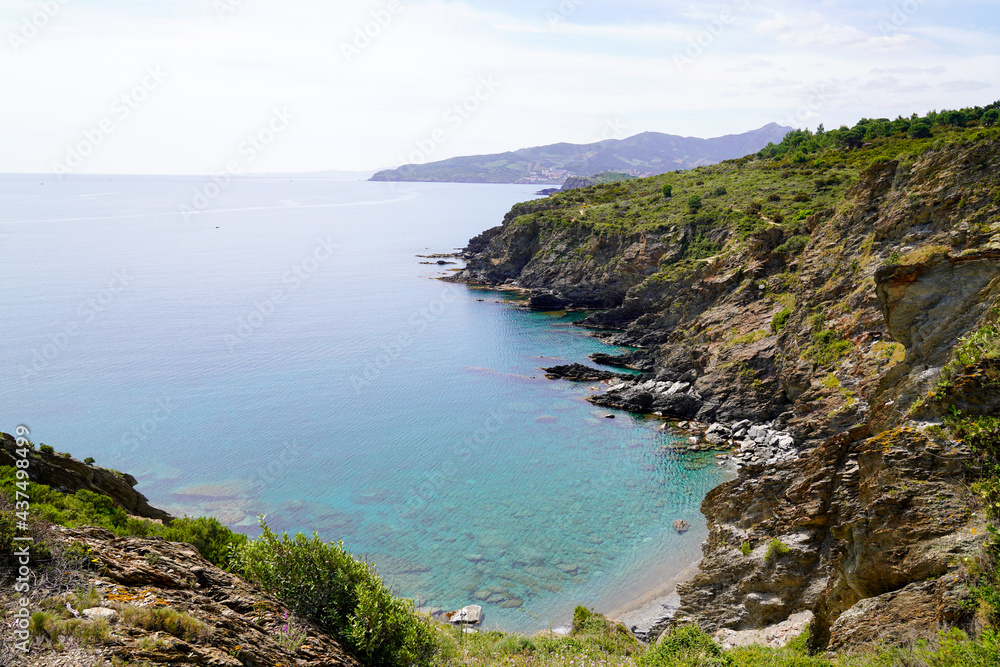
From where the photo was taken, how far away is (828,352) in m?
37.0

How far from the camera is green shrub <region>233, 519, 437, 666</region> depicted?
Result: 1252 cm

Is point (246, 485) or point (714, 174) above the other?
point (714, 174)

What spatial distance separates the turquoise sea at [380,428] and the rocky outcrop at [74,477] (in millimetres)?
12982

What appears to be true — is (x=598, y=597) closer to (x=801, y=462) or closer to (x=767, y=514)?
(x=767, y=514)

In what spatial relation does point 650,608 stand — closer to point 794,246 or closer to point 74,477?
point 74,477

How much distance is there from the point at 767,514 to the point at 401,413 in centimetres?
3468

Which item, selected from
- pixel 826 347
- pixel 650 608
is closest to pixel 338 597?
pixel 650 608

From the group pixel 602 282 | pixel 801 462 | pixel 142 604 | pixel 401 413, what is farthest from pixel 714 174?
pixel 142 604

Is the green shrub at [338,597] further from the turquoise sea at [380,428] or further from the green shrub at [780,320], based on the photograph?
the green shrub at [780,320]

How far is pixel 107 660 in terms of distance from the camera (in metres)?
7.96

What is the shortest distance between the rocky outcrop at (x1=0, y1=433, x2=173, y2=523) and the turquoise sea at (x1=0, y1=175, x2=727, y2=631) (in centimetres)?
1298

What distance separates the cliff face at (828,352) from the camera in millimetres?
12898

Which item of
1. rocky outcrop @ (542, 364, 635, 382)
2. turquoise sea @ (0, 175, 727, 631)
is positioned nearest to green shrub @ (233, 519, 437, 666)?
turquoise sea @ (0, 175, 727, 631)

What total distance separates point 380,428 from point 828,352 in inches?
1362
